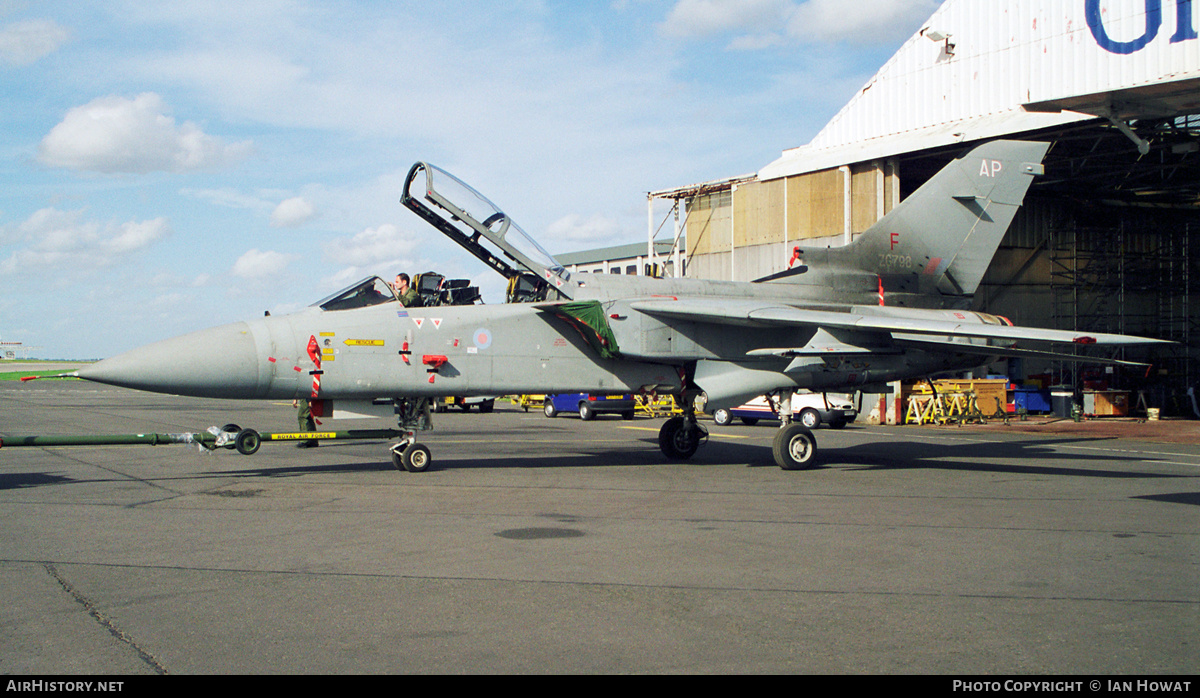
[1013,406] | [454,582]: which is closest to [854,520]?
[454,582]

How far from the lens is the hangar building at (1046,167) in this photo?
68.2ft

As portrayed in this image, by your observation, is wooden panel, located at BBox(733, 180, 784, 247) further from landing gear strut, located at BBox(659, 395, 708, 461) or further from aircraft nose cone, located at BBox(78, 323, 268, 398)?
aircraft nose cone, located at BBox(78, 323, 268, 398)

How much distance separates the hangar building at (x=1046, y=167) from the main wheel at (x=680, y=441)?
538 inches

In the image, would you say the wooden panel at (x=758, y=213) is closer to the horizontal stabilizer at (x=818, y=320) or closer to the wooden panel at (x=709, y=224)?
the wooden panel at (x=709, y=224)

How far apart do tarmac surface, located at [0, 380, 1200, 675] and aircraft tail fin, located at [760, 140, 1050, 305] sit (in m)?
4.02

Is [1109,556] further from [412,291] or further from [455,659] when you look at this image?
[412,291]

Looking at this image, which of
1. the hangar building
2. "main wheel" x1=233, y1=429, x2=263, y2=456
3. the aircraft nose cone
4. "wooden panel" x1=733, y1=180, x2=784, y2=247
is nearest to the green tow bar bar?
"main wheel" x1=233, y1=429, x2=263, y2=456

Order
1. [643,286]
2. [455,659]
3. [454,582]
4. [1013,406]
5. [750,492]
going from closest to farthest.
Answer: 1. [455,659]
2. [454,582]
3. [750,492]
4. [643,286]
5. [1013,406]

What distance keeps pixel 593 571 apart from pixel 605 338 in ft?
21.3

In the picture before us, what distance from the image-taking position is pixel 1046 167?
96.9ft

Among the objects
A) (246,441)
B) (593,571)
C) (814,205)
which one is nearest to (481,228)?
(246,441)

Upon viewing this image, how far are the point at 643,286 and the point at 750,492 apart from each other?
4.21m

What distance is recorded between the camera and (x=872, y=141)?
27.5 m

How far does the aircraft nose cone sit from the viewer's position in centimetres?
962
